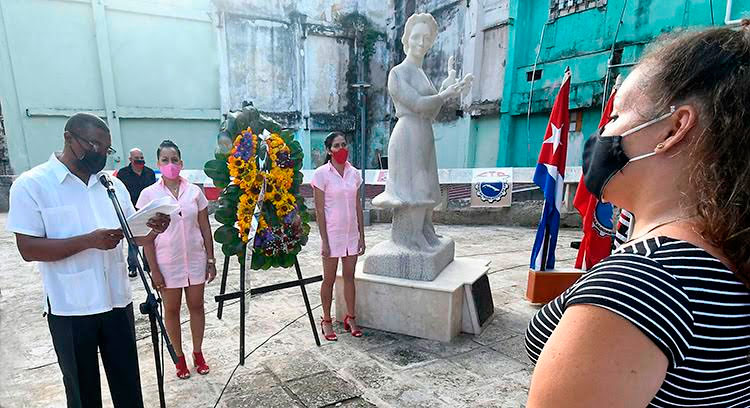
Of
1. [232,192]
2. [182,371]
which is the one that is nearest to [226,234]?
[232,192]

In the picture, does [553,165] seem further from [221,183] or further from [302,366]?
[221,183]

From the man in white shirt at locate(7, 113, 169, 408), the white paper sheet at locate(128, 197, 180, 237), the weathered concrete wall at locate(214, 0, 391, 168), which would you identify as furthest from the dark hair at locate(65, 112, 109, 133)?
the weathered concrete wall at locate(214, 0, 391, 168)

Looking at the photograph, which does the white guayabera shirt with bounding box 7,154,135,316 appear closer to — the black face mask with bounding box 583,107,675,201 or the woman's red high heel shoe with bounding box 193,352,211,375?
the woman's red high heel shoe with bounding box 193,352,211,375

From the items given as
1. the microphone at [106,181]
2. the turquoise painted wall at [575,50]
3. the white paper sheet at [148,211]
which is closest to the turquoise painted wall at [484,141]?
the turquoise painted wall at [575,50]

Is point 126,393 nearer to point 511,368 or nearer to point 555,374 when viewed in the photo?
point 555,374

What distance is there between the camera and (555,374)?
0.63m

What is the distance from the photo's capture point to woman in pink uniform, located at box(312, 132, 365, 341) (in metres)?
3.23

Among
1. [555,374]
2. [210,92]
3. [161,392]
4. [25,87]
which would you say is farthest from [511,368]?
[25,87]

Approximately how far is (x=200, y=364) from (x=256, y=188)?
137 cm

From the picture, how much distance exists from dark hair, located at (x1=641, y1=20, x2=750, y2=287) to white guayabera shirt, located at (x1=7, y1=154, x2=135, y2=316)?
90.4 inches

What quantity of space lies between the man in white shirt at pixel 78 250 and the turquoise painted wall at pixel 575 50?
34.0 ft

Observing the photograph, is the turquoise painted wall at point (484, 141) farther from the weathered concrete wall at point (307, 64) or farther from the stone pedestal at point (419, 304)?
the stone pedestal at point (419, 304)

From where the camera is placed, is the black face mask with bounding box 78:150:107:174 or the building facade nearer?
the black face mask with bounding box 78:150:107:174

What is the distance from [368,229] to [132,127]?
9899mm
